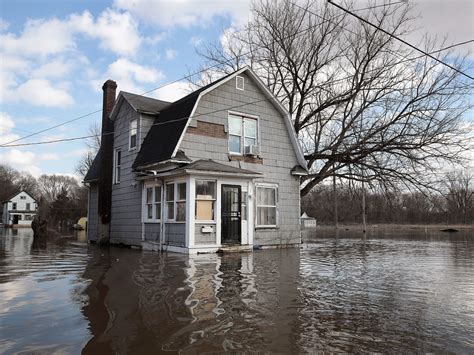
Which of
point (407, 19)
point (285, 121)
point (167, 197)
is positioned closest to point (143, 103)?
point (167, 197)

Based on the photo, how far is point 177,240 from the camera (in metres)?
13.7

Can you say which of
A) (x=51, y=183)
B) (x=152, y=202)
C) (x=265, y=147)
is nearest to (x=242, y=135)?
(x=265, y=147)

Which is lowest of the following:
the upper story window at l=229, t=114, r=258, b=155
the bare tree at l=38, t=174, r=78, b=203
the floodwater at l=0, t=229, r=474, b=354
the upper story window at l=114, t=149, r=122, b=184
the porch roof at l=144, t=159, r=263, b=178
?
the floodwater at l=0, t=229, r=474, b=354

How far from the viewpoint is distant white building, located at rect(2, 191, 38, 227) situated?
76694 mm

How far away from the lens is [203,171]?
1301 cm

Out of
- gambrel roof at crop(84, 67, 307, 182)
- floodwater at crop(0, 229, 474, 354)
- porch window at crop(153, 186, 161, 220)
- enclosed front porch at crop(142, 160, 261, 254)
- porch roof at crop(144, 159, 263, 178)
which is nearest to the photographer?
floodwater at crop(0, 229, 474, 354)

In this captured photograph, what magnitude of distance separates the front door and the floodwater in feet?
14.6

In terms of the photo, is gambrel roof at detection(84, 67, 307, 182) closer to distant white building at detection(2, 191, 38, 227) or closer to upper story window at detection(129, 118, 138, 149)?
upper story window at detection(129, 118, 138, 149)

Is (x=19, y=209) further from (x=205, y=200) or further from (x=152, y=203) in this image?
(x=205, y=200)

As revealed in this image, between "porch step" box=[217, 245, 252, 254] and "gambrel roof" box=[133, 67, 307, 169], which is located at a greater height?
"gambrel roof" box=[133, 67, 307, 169]

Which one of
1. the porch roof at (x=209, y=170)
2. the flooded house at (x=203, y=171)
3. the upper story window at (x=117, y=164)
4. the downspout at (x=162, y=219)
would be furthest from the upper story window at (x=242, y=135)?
the upper story window at (x=117, y=164)

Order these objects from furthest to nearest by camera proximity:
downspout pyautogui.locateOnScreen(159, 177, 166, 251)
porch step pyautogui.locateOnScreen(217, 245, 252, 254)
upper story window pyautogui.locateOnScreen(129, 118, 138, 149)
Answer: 1. upper story window pyautogui.locateOnScreen(129, 118, 138, 149)
2. downspout pyautogui.locateOnScreen(159, 177, 166, 251)
3. porch step pyautogui.locateOnScreen(217, 245, 252, 254)

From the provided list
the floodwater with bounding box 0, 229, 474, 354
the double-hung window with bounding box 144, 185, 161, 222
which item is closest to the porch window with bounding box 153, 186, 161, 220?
the double-hung window with bounding box 144, 185, 161, 222

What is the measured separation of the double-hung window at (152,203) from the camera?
14945 mm
